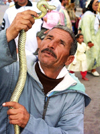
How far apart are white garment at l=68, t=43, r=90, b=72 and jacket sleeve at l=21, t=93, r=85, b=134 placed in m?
3.65

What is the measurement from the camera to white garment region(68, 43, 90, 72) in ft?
17.7

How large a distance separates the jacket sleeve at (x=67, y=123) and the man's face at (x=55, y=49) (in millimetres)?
295

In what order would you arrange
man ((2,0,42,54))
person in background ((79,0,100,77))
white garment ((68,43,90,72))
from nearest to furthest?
1. man ((2,0,42,54))
2. white garment ((68,43,90,72))
3. person in background ((79,0,100,77))

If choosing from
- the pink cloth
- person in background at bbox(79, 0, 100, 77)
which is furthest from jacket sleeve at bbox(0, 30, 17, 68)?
person in background at bbox(79, 0, 100, 77)

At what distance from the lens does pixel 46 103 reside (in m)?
1.71

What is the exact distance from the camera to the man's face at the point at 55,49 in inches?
66.8

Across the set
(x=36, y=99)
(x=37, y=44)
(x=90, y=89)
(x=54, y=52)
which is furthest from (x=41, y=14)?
(x=90, y=89)

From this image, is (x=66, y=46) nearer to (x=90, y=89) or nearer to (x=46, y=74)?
(x=46, y=74)

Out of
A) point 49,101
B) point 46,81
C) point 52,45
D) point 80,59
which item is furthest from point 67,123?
point 80,59

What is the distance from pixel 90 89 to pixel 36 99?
3.49 meters

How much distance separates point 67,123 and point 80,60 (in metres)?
3.90

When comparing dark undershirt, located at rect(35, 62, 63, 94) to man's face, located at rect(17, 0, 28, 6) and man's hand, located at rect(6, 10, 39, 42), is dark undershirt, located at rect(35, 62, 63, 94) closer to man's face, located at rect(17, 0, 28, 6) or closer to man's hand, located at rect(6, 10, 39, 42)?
man's hand, located at rect(6, 10, 39, 42)

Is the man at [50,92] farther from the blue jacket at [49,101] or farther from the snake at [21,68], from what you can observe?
the snake at [21,68]

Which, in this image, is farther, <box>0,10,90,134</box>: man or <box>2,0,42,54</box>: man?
<box>2,0,42,54</box>: man
